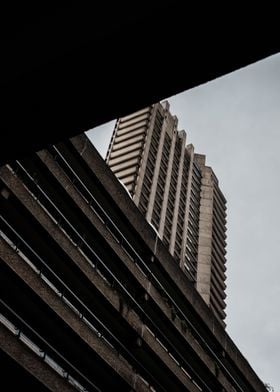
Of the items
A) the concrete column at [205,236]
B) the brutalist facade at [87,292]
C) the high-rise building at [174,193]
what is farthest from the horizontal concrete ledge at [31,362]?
the concrete column at [205,236]

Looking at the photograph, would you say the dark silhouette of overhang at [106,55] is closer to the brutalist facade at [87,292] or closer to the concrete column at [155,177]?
the brutalist facade at [87,292]

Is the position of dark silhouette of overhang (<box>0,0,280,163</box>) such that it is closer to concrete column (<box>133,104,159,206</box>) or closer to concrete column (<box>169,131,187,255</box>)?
concrete column (<box>133,104,159,206</box>)

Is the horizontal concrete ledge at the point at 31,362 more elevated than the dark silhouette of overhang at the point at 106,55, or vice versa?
the horizontal concrete ledge at the point at 31,362

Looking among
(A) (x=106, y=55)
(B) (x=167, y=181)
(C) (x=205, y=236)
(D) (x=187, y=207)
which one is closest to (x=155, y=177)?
(B) (x=167, y=181)

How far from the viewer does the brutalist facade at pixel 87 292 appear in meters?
16.9

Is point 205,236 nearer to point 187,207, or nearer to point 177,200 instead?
point 187,207

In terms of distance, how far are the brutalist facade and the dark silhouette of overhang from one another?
1382 centimetres

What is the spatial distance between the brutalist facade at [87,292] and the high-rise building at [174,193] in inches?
1016

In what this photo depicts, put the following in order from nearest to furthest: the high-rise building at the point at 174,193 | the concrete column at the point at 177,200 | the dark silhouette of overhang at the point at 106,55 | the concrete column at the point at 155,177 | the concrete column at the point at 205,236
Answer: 1. the dark silhouette of overhang at the point at 106,55
2. the concrete column at the point at 155,177
3. the concrete column at the point at 177,200
4. the high-rise building at the point at 174,193
5. the concrete column at the point at 205,236

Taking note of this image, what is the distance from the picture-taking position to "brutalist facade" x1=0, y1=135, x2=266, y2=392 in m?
16.9

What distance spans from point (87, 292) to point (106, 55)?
18.8m

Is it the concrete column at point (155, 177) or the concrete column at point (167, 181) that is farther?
the concrete column at point (167, 181)

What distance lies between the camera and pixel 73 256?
62.8 ft

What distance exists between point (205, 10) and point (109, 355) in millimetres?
19296
